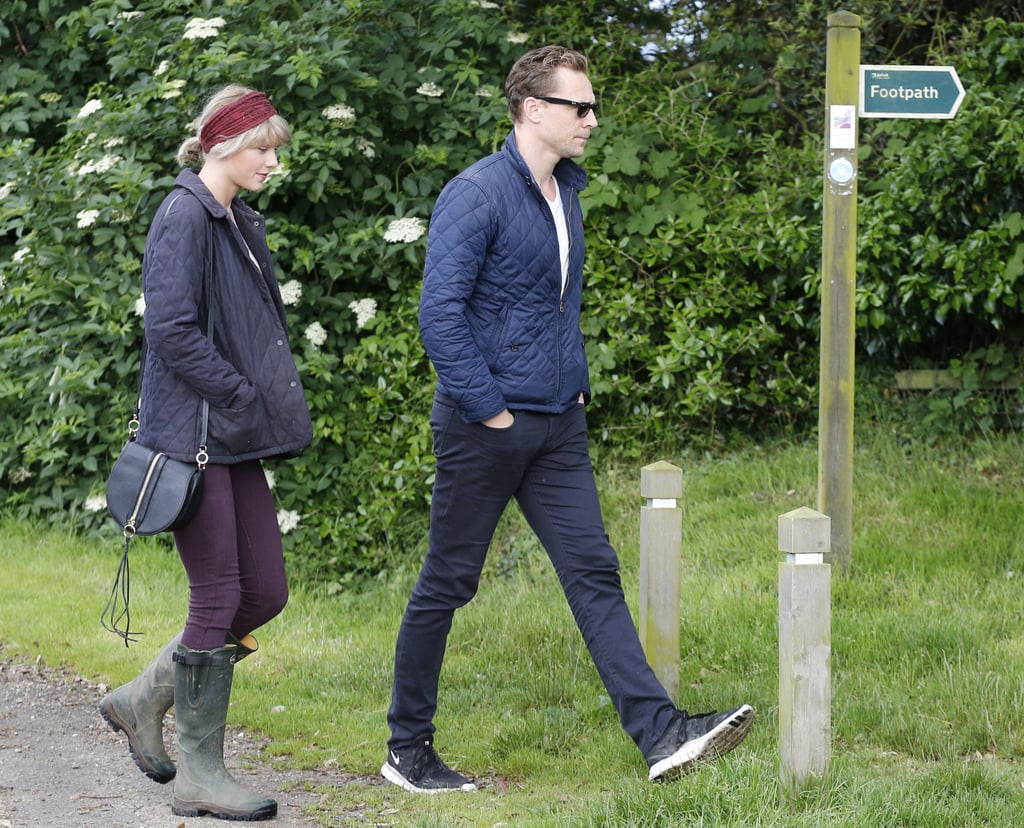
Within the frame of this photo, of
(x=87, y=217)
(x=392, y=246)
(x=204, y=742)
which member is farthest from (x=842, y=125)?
(x=87, y=217)

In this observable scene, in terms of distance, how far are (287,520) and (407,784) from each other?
3.45m

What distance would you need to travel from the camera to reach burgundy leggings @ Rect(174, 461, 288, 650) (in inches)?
157

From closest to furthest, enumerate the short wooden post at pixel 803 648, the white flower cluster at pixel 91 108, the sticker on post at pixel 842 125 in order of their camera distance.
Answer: the short wooden post at pixel 803 648 → the sticker on post at pixel 842 125 → the white flower cluster at pixel 91 108

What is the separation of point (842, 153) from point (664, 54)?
142 inches

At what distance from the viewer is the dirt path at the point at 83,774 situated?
414cm

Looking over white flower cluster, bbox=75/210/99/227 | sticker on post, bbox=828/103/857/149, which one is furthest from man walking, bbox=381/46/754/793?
white flower cluster, bbox=75/210/99/227

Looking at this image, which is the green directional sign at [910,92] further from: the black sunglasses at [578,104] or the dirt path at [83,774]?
the dirt path at [83,774]

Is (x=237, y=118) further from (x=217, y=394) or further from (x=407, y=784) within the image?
(x=407, y=784)

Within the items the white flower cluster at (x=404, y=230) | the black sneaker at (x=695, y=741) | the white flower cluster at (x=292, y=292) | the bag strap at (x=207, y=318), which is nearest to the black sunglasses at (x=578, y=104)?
the bag strap at (x=207, y=318)

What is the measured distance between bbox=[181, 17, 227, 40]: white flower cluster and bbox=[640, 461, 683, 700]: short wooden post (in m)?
4.37

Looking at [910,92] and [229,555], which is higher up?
[910,92]

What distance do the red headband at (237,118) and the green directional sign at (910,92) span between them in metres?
2.83

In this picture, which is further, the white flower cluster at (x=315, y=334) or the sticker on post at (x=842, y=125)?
the white flower cluster at (x=315, y=334)

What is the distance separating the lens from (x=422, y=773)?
170 inches
